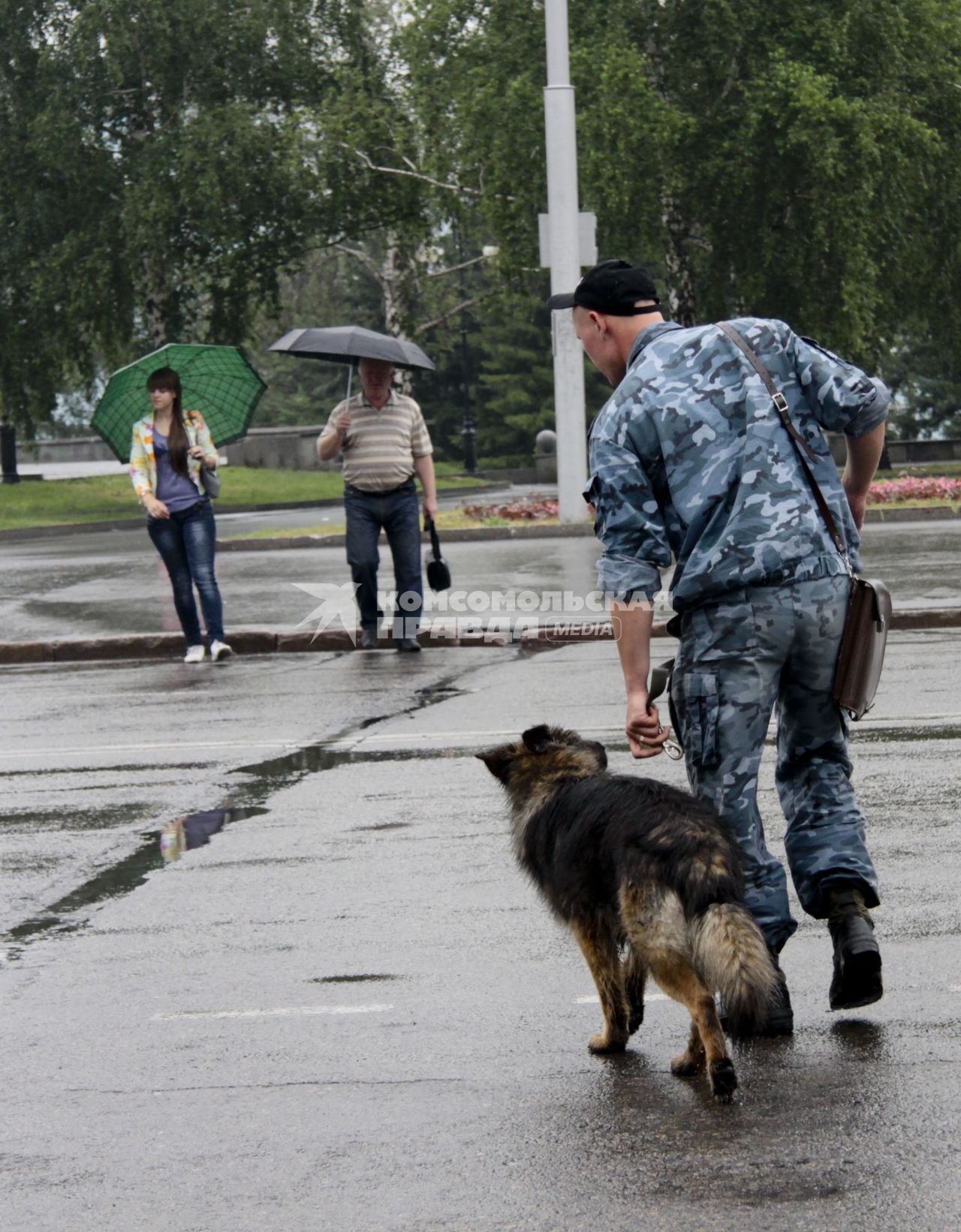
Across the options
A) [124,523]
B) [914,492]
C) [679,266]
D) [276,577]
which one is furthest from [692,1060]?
[679,266]

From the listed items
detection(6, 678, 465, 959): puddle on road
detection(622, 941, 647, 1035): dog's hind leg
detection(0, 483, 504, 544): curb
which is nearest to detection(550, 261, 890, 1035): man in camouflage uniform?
detection(622, 941, 647, 1035): dog's hind leg

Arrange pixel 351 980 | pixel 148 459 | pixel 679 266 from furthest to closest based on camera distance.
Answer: pixel 679 266 → pixel 148 459 → pixel 351 980

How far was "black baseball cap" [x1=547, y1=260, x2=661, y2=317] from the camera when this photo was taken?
14.8ft

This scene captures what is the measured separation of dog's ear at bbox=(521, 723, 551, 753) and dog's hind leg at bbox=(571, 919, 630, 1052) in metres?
0.46

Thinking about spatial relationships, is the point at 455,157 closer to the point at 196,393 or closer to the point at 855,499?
the point at 196,393

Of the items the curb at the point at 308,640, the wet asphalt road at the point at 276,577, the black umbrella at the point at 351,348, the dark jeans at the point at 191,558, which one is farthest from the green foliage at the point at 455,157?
the dark jeans at the point at 191,558

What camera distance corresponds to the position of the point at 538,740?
4.59 meters

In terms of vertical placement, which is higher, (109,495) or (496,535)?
(109,495)

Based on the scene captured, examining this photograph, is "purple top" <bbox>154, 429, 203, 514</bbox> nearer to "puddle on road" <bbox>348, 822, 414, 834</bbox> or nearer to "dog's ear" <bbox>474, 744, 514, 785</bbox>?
"puddle on road" <bbox>348, 822, 414, 834</bbox>

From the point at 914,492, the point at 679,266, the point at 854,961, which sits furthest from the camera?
the point at 679,266

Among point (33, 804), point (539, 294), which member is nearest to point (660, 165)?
point (539, 294)

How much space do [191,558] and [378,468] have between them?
146 cm

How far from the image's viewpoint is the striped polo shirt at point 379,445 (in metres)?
12.9

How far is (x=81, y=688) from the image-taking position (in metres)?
12.1
